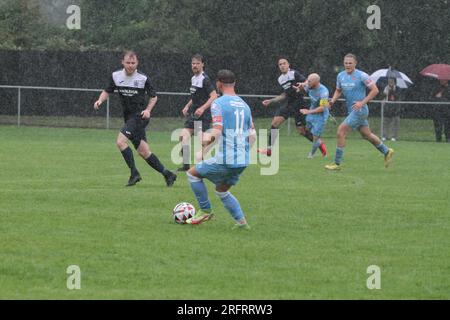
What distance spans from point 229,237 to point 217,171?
0.79m

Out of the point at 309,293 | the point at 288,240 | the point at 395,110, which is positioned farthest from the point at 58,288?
the point at 395,110

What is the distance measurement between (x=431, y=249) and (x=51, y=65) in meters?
31.4

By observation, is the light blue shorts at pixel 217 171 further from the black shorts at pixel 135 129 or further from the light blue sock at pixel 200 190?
the black shorts at pixel 135 129

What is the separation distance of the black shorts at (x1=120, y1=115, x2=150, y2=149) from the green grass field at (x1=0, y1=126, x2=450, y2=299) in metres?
0.72

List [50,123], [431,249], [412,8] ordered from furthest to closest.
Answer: [412,8] < [50,123] < [431,249]

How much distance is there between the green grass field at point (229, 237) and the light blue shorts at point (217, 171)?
1.89 feet

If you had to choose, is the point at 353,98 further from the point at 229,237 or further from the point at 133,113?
the point at 229,237

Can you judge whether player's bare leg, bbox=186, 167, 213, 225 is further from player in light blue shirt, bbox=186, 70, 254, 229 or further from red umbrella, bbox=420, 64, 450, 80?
red umbrella, bbox=420, 64, 450, 80

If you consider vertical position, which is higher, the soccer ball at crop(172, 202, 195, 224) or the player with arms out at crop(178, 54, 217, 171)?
the player with arms out at crop(178, 54, 217, 171)

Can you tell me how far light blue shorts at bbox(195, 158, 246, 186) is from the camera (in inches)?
475

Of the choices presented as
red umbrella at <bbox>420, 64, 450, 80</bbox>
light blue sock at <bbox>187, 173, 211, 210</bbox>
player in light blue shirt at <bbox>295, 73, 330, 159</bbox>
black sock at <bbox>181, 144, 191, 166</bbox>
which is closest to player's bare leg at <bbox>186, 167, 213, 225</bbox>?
light blue sock at <bbox>187, 173, 211, 210</bbox>

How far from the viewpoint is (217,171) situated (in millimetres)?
12070

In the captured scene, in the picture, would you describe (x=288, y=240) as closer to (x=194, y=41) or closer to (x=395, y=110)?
(x=395, y=110)

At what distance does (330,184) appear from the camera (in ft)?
59.5
